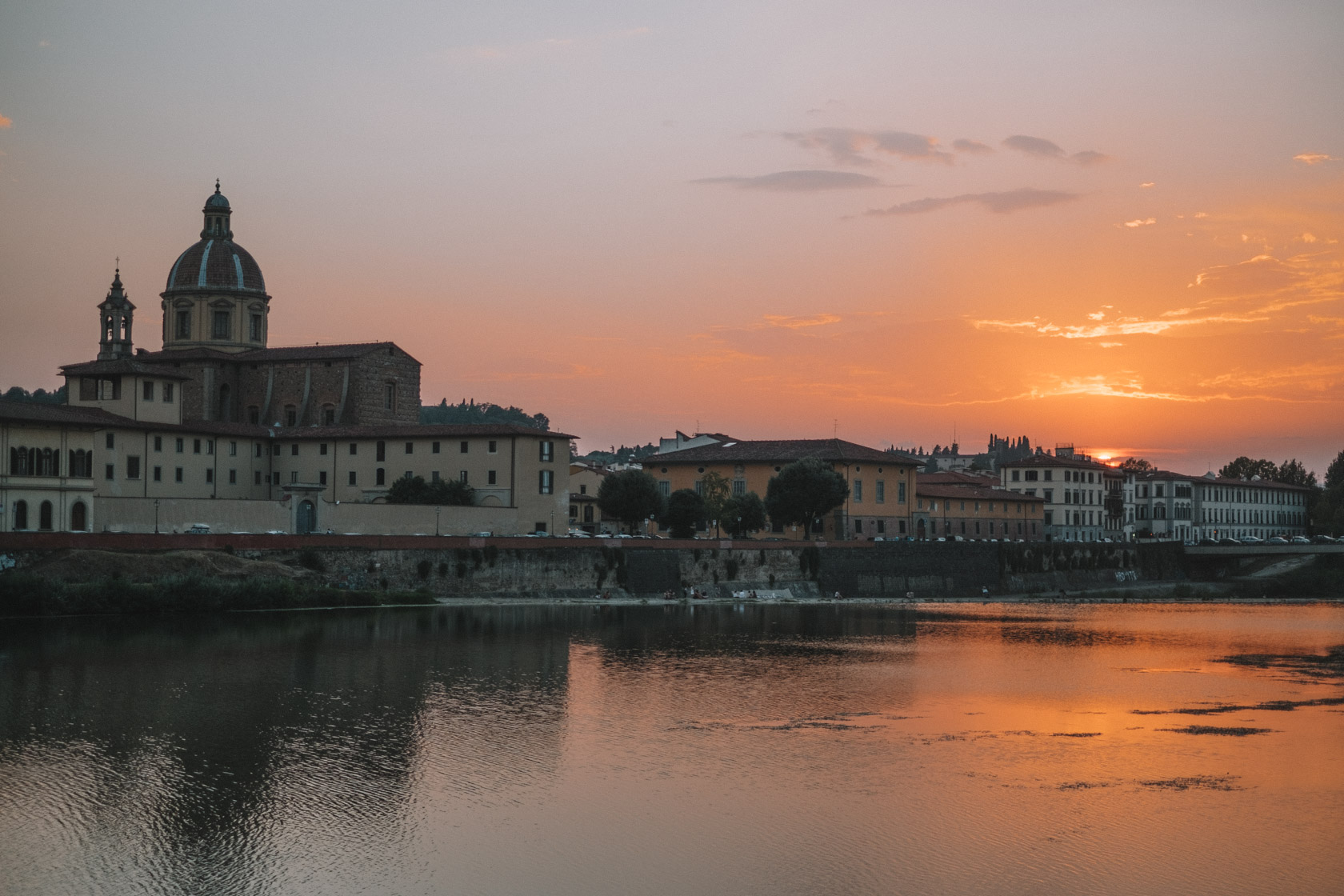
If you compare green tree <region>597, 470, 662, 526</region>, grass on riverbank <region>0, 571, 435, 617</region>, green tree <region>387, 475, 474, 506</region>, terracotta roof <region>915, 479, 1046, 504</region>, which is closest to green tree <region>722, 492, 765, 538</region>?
green tree <region>597, 470, 662, 526</region>

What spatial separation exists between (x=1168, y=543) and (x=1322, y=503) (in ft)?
96.6

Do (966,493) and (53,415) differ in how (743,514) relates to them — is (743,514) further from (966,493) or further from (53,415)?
(53,415)

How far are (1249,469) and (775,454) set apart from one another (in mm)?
82531

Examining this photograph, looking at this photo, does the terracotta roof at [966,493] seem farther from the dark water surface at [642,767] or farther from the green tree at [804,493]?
the dark water surface at [642,767]

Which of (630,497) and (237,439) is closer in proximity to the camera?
(237,439)

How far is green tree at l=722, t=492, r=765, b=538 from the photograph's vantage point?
80875mm

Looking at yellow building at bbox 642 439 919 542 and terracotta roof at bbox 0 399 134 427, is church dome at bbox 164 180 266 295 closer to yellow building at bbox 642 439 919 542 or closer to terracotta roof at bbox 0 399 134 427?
terracotta roof at bbox 0 399 134 427

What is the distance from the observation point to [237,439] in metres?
72.1

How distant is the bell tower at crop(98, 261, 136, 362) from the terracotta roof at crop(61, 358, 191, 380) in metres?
5.82

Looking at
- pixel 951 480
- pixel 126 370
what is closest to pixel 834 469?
pixel 951 480

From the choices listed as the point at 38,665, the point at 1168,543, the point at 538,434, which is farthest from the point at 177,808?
the point at 1168,543

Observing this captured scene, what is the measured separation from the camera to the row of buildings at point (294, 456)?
58938 mm

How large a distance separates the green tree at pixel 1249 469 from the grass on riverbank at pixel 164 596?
119637 mm

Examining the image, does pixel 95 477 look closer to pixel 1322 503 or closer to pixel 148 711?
pixel 148 711
